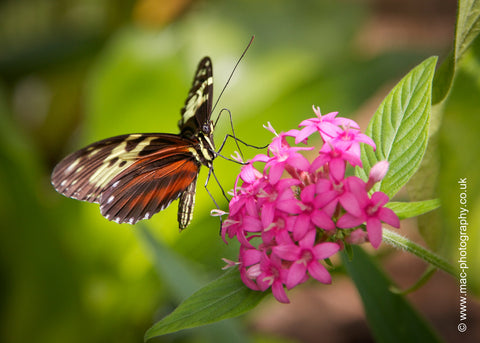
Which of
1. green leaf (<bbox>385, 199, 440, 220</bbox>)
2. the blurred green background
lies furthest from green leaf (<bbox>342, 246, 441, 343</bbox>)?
the blurred green background

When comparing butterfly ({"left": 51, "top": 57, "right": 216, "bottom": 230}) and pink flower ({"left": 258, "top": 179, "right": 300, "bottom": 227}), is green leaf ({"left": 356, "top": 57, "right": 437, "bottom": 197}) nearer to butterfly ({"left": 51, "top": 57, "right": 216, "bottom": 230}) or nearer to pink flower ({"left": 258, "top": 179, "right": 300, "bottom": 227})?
pink flower ({"left": 258, "top": 179, "right": 300, "bottom": 227})

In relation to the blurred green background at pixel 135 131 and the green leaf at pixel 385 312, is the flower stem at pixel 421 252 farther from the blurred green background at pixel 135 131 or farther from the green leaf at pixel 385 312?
the blurred green background at pixel 135 131

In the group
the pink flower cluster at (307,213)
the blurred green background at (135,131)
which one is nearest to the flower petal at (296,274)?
the pink flower cluster at (307,213)

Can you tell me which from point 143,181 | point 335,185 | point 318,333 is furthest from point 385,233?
point 318,333

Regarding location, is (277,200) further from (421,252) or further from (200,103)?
(200,103)

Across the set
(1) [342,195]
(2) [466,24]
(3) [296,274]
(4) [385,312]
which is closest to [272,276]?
(3) [296,274]

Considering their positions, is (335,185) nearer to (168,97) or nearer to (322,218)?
(322,218)
